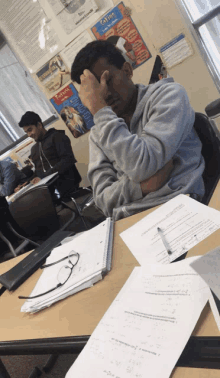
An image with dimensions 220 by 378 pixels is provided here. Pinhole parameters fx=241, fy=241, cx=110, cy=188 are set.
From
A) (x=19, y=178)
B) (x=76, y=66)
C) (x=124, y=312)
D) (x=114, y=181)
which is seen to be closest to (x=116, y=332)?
(x=124, y=312)

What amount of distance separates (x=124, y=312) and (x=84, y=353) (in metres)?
0.10

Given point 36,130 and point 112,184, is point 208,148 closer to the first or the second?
point 112,184

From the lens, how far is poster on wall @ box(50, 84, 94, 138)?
2912 mm

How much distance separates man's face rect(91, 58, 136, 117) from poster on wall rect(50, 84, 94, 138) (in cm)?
190

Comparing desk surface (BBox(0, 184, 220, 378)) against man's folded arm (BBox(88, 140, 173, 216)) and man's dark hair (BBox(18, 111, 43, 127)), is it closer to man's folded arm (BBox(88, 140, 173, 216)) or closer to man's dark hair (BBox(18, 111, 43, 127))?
man's folded arm (BBox(88, 140, 173, 216))

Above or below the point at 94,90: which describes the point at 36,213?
below

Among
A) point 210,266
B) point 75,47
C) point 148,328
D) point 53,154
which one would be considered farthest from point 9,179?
point 210,266

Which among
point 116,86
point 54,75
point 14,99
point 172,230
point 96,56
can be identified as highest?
point 14,99

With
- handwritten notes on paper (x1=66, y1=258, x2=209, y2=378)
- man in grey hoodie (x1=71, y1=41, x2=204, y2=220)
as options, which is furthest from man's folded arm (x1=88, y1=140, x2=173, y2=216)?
handwritten notes on paper (x1=66, y1=258, x2=209, y2=378)

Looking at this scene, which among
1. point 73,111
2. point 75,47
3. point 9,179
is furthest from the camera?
point 9,179

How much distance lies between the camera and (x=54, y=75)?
2.89 meters

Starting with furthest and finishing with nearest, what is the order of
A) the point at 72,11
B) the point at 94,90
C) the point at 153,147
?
the point at 72,11 < the point at 94,90 < the point at 153,147

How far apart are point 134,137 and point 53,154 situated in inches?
87.4

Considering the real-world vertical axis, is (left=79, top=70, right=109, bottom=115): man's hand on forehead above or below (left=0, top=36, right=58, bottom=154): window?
below
